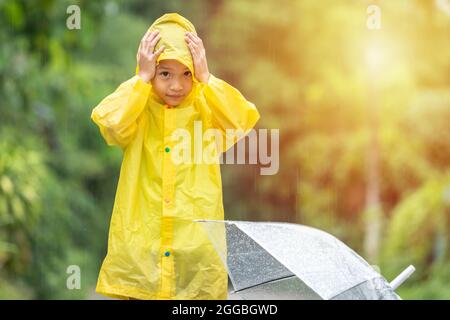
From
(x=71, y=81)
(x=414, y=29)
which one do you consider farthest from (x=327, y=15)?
(x=71, y=81)

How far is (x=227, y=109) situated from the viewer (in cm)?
268

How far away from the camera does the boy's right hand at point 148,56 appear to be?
2641 mm

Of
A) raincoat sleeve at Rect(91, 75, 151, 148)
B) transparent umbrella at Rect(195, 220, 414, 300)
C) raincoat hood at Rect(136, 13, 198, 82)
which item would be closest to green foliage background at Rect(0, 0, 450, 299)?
raincoat hood at Rect(136, 13, 198, 82)

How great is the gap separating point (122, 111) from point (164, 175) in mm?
230

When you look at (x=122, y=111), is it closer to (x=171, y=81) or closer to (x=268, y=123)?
(x=171, y=81)

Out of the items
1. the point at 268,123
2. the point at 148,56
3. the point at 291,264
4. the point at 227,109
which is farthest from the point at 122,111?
the point at 268,123

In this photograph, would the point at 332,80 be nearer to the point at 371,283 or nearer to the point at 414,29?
the point at 414,29

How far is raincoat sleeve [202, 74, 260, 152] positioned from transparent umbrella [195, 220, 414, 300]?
357 mm

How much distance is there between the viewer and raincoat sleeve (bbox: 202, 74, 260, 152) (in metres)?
2.67

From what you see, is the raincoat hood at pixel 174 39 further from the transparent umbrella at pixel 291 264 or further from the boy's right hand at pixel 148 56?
the transparent umbrella at pixel 291 264

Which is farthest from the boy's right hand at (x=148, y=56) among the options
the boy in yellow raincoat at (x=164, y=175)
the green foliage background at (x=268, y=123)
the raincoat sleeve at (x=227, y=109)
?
the green foliage background at (x=268, y=123)

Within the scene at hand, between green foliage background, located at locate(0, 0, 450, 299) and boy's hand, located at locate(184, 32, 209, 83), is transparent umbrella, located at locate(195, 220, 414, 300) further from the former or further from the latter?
green foliage background, located at locate(0, 0, 450, 299)

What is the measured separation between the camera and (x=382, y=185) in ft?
34.3
